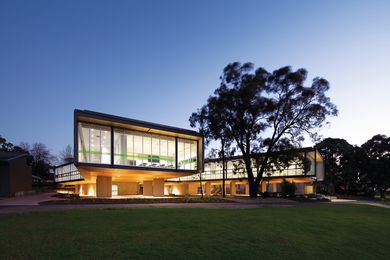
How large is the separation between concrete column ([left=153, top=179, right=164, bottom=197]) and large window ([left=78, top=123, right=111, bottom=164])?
1072cm

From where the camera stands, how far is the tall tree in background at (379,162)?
5647 centimetres

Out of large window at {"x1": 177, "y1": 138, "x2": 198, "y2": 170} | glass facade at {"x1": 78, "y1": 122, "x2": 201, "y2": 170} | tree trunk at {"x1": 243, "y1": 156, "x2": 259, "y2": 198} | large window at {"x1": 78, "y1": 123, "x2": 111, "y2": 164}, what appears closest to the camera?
large window at {"x1": 78, "y1": 123, "x2": 111, "y2": 164}

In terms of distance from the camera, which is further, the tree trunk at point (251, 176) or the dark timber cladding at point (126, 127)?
the tree trunk at point (251, 176)

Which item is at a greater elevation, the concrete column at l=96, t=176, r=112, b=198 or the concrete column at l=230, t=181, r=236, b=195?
the concrete column at l=96, t=176, r=112, b=198

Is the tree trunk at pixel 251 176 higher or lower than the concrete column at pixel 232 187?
higher

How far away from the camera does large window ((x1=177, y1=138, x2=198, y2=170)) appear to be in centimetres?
3644

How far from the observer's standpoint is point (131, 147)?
32031 millimetres

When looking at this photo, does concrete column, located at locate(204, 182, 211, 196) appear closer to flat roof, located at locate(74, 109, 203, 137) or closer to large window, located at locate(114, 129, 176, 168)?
flat roof, located at locate(74, 109, 203, 137)

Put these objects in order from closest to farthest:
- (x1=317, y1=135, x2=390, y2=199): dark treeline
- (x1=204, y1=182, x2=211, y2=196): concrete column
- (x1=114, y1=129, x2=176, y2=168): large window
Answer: (x1=114, y1=129, x2=176, y2=168): large window, (x1=317, y1=135, x2=390, y2=199): dark treeline, (x1=204, y1=182, x2=211, y2=196): concrete column

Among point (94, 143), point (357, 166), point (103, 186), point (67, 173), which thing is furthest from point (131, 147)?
point (357, 166)

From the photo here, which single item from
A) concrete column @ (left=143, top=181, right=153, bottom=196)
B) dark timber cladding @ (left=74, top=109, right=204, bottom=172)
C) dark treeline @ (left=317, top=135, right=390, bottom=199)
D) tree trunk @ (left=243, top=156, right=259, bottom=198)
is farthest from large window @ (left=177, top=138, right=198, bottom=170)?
dark treeline @ (left=317, top=135, right=390, bottom=199)

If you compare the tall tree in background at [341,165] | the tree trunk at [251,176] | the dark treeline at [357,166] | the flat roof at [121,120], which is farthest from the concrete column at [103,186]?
the dark treeline at [357,166]

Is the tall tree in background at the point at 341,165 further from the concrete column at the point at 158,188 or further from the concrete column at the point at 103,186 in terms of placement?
the concrete column at the point at 103,186

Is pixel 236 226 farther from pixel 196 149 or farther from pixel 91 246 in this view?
pixel 196 149
